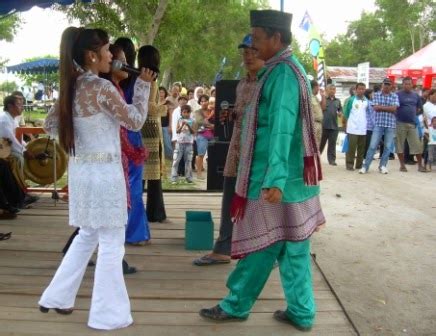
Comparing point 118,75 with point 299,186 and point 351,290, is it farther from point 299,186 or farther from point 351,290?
point 351,290

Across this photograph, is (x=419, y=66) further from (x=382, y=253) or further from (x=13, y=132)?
(x=13, y=132)

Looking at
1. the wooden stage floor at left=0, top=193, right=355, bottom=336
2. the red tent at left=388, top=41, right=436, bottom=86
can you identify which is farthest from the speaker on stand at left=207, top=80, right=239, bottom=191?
the red tent at left=388, top=41, right=436, bottom=86

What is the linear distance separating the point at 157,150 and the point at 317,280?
6.07ft

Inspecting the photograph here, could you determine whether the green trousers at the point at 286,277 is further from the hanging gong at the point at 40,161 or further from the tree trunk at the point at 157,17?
the tree trunk at the point at 157,17

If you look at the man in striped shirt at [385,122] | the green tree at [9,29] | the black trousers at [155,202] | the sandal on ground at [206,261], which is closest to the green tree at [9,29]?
the green tree at [9,29]

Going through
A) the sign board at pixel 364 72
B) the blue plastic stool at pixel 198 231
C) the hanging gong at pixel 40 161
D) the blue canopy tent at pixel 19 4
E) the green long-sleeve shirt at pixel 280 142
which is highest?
the sign board at pixel 364 72

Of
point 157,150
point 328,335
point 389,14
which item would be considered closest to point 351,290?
point 328,335

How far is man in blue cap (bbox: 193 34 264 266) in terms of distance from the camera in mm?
3857

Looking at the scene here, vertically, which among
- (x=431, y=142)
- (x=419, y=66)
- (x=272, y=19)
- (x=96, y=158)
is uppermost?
(x=419, y=66)

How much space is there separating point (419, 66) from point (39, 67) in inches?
530

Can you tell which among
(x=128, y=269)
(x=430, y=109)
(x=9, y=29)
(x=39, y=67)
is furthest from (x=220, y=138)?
(x=9, y=29)

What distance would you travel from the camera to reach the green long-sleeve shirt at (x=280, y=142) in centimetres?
284

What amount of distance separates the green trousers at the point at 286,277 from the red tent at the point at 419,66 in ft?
49.8

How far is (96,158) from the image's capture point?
9.91 feet
